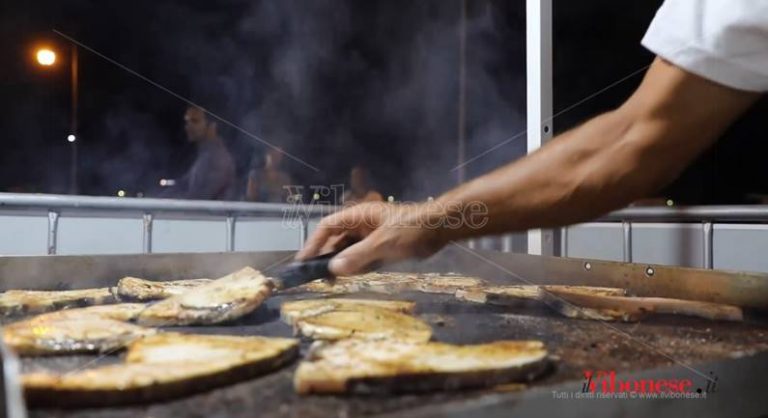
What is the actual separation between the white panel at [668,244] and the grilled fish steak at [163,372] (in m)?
1.81

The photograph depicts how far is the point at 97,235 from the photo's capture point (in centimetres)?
265

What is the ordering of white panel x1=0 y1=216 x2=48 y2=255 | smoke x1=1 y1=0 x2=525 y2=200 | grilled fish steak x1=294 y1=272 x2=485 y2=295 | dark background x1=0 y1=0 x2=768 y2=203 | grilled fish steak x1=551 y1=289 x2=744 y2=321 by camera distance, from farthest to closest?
smoke x1=1 y1=0 x2=525 y2=200, dark background x1=0 y1=0 x2=768 y2=203, white panel x1=0 y1=216 x2=48 y2=255, grilled fish steak x1=294 y1=272 x2=485 y2=295, grilled fish steak x1=551 y1=289 x2=744 y2=321

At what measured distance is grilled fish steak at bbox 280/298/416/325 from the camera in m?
1.30

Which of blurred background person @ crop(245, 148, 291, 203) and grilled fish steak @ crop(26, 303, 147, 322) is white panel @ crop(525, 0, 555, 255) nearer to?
grilled fish steak @ crop(26, 303, 147, 322)

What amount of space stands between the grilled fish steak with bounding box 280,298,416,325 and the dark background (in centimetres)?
194

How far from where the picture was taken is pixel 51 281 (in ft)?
6.00

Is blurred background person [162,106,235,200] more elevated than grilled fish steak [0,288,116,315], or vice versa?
blurred background person [162,106,235,200]

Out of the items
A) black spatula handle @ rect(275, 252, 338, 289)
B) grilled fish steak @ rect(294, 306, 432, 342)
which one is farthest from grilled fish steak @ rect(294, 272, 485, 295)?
grilled fish steak @ rect(294, 306, 432, 342)

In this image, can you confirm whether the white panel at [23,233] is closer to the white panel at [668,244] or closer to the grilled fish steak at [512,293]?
the grilled fish steak at [512,293]

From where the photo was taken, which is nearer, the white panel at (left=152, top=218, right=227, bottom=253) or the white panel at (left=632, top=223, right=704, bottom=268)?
the white panel at (left=632, top=223, right=704, bottom=268)

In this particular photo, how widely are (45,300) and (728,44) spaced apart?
1.65 metres

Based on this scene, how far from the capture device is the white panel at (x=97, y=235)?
2547 millimetres

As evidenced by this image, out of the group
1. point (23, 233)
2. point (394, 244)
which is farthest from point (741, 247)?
point (23, 233)

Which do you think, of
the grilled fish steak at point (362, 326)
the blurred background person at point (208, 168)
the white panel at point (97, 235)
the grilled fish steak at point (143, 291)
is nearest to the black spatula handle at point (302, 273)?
the grilled fish steak at point (362, 326)
